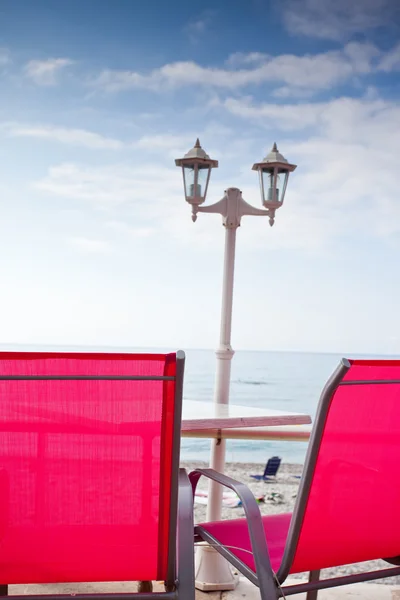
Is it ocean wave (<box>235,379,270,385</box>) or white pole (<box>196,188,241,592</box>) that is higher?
white pole (<box>196,188,241,592</box>)

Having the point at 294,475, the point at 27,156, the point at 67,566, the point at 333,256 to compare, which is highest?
the point at 27,156

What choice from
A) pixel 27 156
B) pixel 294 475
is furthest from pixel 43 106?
pixel 294 475

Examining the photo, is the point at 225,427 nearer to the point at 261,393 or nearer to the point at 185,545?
the point at 185,545

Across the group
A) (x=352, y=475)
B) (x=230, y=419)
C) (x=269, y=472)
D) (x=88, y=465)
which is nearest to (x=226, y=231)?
(x=230, y=419)

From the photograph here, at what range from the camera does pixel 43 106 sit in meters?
39.8

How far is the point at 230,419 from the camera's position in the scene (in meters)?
2.29

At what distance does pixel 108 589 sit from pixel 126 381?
1.71m

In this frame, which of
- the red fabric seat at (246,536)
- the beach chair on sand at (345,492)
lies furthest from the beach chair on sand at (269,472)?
the beach chair on sand at (345,492)

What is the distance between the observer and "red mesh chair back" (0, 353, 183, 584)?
1320mm

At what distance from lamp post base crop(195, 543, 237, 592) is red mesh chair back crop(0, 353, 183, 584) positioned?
1.47 metres

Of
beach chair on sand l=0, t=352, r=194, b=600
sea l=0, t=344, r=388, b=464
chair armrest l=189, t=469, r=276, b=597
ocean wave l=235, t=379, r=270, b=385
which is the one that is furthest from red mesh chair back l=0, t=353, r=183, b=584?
ocean wave l=235, t=379, r=270, b=385

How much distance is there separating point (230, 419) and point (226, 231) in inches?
50.1

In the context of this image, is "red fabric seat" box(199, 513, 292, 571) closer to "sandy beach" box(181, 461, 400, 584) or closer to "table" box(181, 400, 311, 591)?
"table" box(181, 400, 311, 591)

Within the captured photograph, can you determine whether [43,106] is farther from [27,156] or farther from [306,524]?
[306,524]
